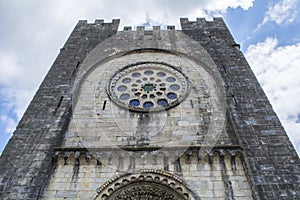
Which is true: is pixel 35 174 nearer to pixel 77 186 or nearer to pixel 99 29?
pixel 77 186

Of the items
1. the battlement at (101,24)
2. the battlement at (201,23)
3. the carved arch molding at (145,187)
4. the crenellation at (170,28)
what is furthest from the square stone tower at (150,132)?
the battlement at (101,24)

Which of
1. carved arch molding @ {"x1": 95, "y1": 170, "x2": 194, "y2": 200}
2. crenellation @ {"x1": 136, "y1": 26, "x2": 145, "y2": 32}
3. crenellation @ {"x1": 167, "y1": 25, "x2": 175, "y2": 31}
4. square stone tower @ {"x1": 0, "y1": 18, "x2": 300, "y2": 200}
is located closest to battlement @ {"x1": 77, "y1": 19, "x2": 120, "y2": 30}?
crenellation @ {"x1": 136, "y1": 26, "x2": 145, "y2": 32}

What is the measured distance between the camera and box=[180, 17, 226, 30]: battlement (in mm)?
15211

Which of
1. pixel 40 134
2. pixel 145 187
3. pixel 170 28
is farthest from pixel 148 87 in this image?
pixel 170 28

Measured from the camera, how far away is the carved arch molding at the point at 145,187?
7320mm

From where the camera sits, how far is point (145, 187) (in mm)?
7516

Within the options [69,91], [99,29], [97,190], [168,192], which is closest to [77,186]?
[97,190]

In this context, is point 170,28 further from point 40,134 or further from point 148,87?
point 40,134

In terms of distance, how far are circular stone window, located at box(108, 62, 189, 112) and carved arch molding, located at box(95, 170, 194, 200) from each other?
260cm

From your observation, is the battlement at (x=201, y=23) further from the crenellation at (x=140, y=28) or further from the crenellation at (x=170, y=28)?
the crenellation at (x=140, y=28)

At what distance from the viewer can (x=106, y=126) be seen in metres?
9.26

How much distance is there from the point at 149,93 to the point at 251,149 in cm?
391

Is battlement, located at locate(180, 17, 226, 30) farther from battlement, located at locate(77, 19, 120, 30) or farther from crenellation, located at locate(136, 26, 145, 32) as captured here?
battlement, located at locate(77, 19, 120, 30)

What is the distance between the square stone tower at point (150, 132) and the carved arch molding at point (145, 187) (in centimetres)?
2
